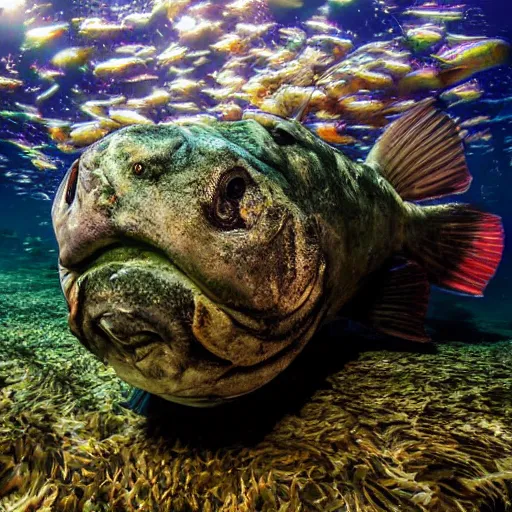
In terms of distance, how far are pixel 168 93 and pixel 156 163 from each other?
443 inches

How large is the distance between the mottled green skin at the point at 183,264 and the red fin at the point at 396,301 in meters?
1.42

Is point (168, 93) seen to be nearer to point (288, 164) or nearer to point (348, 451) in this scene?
point (288, 164)

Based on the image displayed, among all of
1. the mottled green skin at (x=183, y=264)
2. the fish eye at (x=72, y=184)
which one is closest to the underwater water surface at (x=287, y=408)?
the mottled green skin at (x=183, y=264)

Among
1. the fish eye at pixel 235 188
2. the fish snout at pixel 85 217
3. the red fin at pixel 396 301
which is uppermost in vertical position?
the fish eye at pixel 235 188

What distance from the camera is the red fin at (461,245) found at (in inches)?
126

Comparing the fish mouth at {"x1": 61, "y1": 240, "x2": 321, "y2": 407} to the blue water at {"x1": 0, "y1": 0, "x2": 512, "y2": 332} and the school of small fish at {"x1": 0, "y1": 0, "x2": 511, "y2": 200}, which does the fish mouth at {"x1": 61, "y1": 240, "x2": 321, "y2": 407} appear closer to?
the blue water at {"x1": 0, "y1": 0, "x2": 512, "y2": 332}

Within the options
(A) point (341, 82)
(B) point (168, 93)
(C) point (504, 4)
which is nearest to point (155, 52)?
(B) point (168, 93)

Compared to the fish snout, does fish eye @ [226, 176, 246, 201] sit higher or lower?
higher

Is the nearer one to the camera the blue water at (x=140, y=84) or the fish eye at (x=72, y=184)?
the fish eye at (x=72, y=184)

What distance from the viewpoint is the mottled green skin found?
50.4 inches

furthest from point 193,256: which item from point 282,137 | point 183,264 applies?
point 282,137

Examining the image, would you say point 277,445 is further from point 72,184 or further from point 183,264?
point 72,184

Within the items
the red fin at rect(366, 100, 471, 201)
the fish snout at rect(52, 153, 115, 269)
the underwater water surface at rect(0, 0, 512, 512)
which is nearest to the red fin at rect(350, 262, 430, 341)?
the underwater water surface at rect(0, 0, 512, 512)

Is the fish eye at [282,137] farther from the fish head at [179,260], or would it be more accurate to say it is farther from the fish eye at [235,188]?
the fish eye at [235,188]
